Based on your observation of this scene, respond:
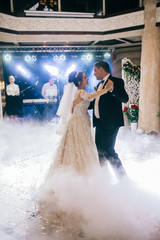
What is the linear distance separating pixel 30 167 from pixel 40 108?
304 inches

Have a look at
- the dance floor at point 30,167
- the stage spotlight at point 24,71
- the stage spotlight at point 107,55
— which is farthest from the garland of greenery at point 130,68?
the stage spotlight at point 24,71

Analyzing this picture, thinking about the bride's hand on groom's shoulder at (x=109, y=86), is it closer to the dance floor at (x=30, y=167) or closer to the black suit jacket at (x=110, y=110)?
the black suit jacket at (x=110, y=110)

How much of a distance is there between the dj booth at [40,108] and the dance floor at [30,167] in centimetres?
267

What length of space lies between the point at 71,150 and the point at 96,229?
1.25 m

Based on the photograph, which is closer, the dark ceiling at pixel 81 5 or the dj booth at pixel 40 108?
the dark ceiling at pixel 81 5

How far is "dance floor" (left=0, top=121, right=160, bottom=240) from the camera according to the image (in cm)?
223

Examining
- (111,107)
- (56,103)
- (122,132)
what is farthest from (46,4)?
(111,107)

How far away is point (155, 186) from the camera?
2951mm

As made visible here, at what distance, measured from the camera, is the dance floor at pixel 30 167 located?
2226mm

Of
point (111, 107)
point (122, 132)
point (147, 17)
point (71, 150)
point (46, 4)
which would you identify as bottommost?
point (122, 132)

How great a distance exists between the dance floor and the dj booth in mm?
2668

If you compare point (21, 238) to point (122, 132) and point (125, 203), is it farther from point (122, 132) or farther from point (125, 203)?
point (122, 132)

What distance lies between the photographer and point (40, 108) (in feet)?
37.2

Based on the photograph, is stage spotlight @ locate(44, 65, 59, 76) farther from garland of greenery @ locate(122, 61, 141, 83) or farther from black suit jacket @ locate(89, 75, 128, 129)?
black suit jacket @ locate(89, 75, 128, 129)
